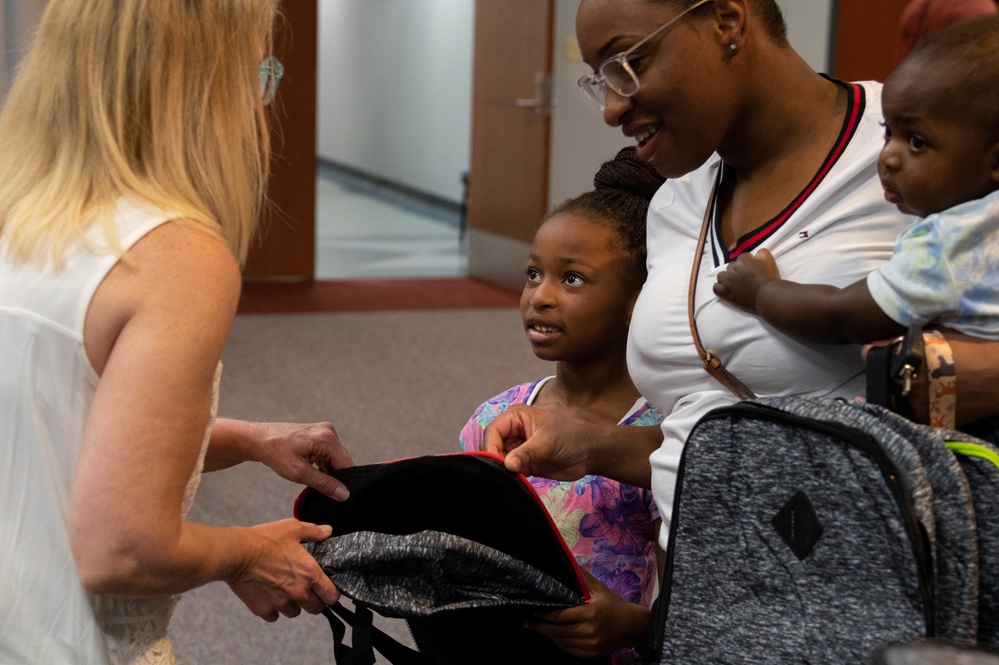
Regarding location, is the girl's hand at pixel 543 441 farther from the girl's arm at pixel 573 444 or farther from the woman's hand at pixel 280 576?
the woman's hand at pixel 280 576

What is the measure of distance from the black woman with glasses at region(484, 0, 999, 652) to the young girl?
22cm

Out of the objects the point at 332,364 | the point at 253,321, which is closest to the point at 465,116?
the point at 253,321

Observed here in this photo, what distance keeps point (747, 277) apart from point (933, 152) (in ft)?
0.76

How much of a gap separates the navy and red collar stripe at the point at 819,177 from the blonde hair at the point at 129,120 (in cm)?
56

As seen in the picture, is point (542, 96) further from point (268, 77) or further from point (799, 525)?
point (799, 525)

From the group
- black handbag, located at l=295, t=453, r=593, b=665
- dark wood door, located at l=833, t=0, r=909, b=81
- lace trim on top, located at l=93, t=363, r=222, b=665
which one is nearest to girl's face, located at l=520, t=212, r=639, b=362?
black handbag, located at l=295, t=453, r=593, b=665

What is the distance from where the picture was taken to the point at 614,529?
1648 mm

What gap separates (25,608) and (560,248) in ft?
2.93

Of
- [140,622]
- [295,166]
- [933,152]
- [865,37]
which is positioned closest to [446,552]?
[140,622]

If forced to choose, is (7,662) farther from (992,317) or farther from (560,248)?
(992,317)

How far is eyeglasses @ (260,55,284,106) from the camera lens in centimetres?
128

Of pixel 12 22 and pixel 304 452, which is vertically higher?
pixel 12 22

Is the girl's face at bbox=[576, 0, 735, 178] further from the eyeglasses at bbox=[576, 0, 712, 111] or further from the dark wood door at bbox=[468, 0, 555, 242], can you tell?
the dark wood door at bbox=[468, 0, 555, 242]

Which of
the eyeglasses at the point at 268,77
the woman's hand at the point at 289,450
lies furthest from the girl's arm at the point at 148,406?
the woman's hand at the point at 289,450
